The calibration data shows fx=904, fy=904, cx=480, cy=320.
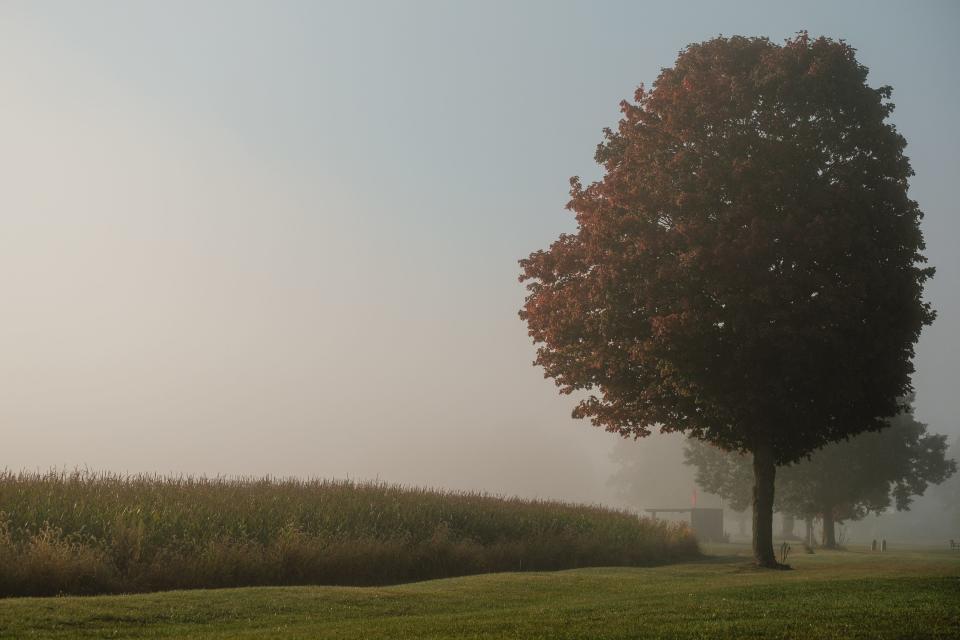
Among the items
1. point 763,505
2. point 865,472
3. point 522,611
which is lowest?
point 522,611

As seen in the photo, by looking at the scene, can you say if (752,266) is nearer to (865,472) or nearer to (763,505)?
(763,505)

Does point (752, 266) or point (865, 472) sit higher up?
point (752, 266)

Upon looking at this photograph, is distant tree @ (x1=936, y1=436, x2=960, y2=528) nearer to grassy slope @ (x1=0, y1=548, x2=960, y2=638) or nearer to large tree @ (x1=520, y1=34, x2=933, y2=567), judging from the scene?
large tree @ (x1=520, y1=34, x2=933, y2=567)

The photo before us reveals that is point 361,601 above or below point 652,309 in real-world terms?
below

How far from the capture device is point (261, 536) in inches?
1048

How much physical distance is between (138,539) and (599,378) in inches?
614

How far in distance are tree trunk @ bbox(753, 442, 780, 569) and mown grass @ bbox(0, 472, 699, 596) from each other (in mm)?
6639

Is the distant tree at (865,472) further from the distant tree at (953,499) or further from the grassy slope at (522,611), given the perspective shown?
the distant tree at (953,499)

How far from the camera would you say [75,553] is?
21328mm

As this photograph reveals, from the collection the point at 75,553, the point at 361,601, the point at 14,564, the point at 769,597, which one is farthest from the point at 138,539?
the point at 769,597

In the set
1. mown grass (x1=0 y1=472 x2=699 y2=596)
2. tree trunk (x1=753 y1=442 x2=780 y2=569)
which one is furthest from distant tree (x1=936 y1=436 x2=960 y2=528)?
tree trunk (x1=753 y1=442 x2=780 y2=569)

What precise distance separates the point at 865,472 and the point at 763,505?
110ft

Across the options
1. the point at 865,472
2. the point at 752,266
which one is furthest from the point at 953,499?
the point at 752,266

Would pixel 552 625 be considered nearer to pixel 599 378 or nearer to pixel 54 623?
pixel 54 623
